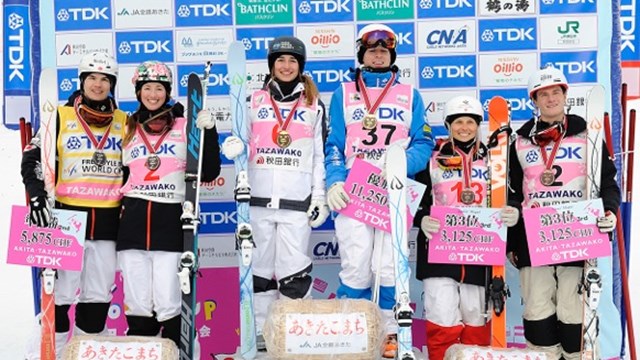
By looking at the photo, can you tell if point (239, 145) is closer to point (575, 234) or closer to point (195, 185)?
point (195, 185)

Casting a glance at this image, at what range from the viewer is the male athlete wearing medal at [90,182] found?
13.3ft

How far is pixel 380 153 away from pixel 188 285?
142cm

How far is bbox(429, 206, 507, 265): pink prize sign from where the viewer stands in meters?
3.96

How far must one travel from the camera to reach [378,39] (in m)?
→ 4.23

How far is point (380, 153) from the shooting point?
4258 mm

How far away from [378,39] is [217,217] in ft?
5.97

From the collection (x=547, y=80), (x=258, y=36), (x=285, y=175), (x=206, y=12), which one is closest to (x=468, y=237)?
(x=547, y=80)

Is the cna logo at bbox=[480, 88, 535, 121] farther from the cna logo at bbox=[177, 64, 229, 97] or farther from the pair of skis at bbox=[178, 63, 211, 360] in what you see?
the pair of skis at bbox=[178, 63, 211, 360]

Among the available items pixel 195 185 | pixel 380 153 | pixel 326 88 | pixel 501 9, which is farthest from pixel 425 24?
pixel 195 185

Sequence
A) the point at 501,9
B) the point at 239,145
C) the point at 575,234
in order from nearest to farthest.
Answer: the point at 575,234 < the point at 239,145 < the point at 501,9

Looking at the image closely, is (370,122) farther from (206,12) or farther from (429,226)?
(206,12)

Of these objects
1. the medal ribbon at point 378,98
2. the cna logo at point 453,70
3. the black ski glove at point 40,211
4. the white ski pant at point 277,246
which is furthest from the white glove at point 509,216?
the black ski glove at point 40,211

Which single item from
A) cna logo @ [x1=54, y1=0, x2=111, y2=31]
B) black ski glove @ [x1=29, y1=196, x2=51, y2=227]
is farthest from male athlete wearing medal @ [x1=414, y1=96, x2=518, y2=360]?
cna logo @ [x1=54, y1=0, x2=111, y2=31]

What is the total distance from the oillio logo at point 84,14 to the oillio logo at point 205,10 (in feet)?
1.88
